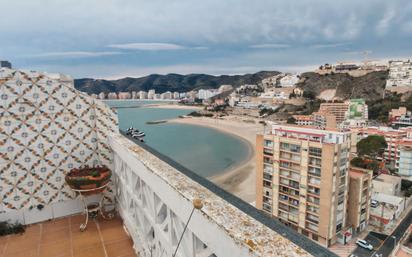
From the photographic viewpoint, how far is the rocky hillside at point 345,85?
53469mm

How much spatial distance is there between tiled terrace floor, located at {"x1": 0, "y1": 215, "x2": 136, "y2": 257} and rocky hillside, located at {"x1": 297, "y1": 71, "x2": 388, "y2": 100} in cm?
5856

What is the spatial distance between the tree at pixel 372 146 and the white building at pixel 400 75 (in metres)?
35.5

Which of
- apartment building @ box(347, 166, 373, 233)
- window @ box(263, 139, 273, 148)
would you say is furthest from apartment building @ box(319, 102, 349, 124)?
window @ box(263, 139, 273, 148)

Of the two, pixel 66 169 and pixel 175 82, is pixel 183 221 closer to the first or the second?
pixel 66 169

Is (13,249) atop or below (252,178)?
atop

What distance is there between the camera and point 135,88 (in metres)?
137

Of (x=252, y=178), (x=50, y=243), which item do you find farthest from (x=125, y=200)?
(x=252, y=178)

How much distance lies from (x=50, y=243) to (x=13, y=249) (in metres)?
0.30

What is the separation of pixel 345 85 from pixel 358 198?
56079 millimetres

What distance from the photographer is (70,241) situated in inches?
97.1

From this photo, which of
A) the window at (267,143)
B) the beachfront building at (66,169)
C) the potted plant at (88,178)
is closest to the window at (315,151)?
the window at (267,143)

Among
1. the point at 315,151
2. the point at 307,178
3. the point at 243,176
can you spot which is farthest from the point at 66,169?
the point at 243,176

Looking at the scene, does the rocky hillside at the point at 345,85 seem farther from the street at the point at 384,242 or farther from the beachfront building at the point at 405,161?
the street at the point at 384,242

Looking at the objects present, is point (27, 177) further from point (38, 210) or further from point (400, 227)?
point (400, 227)
